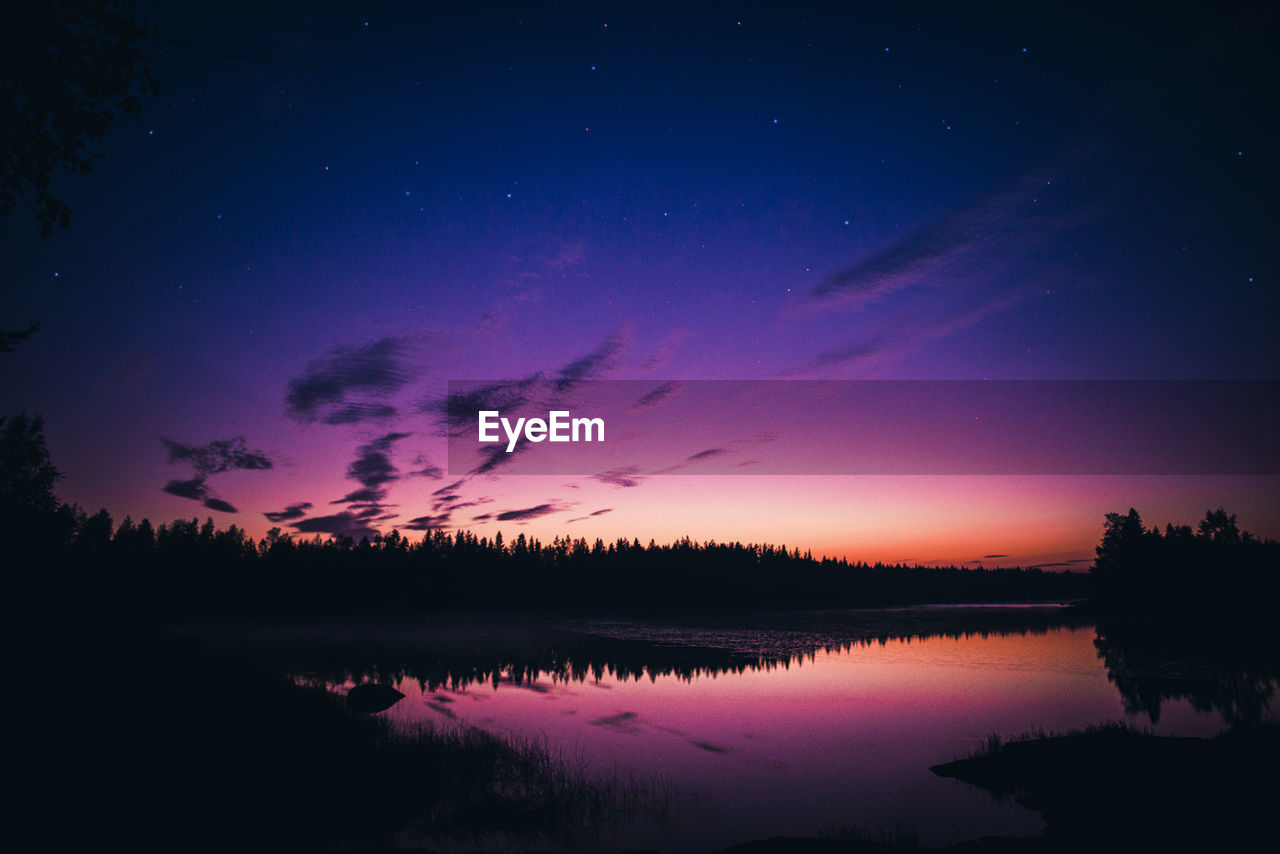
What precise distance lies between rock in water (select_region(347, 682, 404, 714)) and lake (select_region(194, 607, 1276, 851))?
74cm

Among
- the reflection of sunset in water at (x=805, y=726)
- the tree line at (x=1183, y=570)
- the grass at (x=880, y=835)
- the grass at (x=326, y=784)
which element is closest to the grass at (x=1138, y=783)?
the reflection of sunset in water at (x=805, y=726)

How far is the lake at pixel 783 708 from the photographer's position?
17.2 meters

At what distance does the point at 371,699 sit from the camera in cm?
3039

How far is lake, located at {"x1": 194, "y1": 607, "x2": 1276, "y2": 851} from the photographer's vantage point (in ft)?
56.5

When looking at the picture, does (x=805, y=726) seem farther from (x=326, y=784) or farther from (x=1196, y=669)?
(x=1196, y=669)

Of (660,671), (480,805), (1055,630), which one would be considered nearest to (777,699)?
(660,671)

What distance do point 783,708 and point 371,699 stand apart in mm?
22267

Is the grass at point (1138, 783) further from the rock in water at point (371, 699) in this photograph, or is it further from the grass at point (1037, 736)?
the rock in water at point (371, 699)

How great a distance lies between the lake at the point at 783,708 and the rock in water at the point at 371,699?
29.3 inches

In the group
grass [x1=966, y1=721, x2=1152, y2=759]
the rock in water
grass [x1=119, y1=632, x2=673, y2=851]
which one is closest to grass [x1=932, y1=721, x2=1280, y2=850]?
grass [x1=966, y1=721, x2=1152, y2=759]

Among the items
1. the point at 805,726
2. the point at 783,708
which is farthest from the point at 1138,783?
the point at 783,708

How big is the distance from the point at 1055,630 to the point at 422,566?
12706 centimetres

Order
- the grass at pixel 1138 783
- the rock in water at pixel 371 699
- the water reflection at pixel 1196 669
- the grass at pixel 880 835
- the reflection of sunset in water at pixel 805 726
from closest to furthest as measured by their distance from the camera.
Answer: the grass at pixel 1138 783 → the grass at pixel 880 835 → the reflection of sunset in water at pixel 805 726 → the water reflection at pixel 1196 669 → the rock in water at pixel 371 699

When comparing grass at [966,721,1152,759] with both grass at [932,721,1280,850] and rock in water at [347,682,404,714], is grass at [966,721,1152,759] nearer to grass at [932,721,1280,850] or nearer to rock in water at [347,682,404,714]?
grass at [932,721,1280,850]
